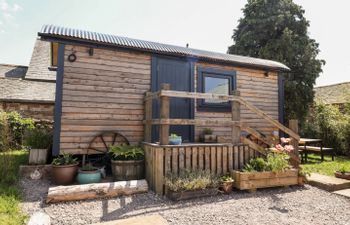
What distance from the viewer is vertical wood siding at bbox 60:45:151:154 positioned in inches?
210

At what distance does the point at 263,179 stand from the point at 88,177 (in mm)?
3681

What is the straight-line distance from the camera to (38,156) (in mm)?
5246

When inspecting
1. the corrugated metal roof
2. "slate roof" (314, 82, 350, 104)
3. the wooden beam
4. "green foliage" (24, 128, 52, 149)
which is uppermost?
"slate roof" (314, 82, 350, 104)

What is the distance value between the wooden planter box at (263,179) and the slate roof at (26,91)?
9.66 meters

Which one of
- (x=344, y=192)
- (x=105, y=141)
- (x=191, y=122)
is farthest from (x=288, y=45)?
(x=105, y=141)

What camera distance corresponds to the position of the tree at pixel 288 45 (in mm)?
14969

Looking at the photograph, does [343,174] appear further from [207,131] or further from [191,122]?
[191,122]

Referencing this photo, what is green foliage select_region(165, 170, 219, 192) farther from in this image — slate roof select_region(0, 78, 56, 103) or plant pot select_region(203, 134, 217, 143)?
slate roof select_region(0, 78, 56, 103)

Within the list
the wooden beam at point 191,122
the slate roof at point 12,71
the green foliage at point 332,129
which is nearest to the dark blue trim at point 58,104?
the wooden beam at point 191,122

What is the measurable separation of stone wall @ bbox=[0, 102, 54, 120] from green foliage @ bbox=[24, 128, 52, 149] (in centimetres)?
567

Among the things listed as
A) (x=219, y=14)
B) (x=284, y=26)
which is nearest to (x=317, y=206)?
(x=219, y=14)

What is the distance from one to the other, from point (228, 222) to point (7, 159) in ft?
15.6

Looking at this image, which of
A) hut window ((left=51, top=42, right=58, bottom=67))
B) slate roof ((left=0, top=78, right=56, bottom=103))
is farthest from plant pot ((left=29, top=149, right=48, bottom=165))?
slate roof ((left=0, top=78, right=56, bottom=103))

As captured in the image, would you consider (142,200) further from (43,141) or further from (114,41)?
(114,41)
